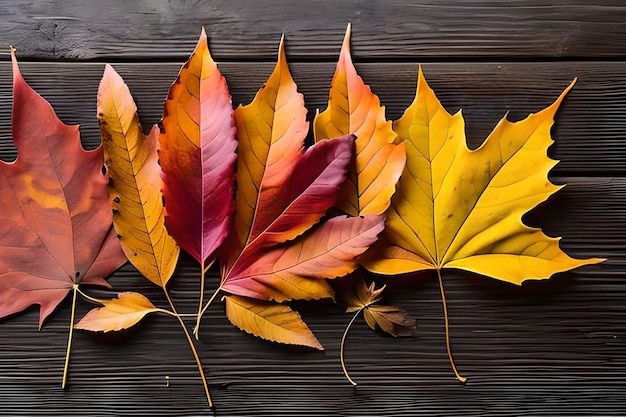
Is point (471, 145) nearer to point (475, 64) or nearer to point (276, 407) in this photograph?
point (475, 64)

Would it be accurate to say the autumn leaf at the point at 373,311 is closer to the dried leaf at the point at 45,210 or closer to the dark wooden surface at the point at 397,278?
the dark wooden surface at the point at 397,278

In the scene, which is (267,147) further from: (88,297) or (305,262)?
(88,297)

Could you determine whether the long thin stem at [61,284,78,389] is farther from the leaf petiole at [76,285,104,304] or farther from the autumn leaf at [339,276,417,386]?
the autumn leaf at [339,276,417,386]

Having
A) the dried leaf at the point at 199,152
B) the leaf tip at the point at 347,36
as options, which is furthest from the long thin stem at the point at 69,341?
the leaf tip at the point at 347,36

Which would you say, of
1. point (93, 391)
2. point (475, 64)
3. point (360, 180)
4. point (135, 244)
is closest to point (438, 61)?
point (475, 64)

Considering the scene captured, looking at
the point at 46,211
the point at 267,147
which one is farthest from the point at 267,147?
the point at 46,211

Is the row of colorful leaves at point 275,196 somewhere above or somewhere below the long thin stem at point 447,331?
above

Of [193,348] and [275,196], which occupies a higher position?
[275,196]
